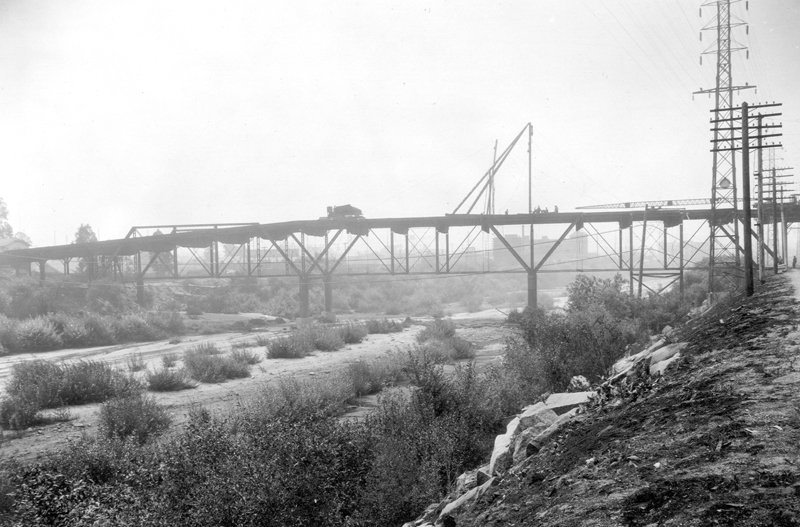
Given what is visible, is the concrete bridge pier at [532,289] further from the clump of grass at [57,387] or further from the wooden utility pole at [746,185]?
the clump of grass at [57,387]

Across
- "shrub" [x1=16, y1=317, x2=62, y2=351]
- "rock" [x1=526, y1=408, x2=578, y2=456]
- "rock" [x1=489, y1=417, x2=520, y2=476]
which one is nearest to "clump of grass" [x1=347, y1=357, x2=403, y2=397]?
"rock" [x1=489, y1=417, x2=520, y2=476]

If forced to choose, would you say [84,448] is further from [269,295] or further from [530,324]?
[269,295]

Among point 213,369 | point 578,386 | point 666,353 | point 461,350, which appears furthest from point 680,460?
point 461,350

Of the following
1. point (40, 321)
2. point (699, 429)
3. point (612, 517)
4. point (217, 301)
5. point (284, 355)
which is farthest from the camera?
point (217, 301)

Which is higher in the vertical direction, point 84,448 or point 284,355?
point 84,448

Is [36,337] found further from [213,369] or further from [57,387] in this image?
[57,387]

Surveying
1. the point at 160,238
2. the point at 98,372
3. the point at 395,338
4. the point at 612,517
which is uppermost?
the point at 160,238

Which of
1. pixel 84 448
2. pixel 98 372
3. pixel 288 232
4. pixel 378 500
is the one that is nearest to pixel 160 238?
pixel 288 232
